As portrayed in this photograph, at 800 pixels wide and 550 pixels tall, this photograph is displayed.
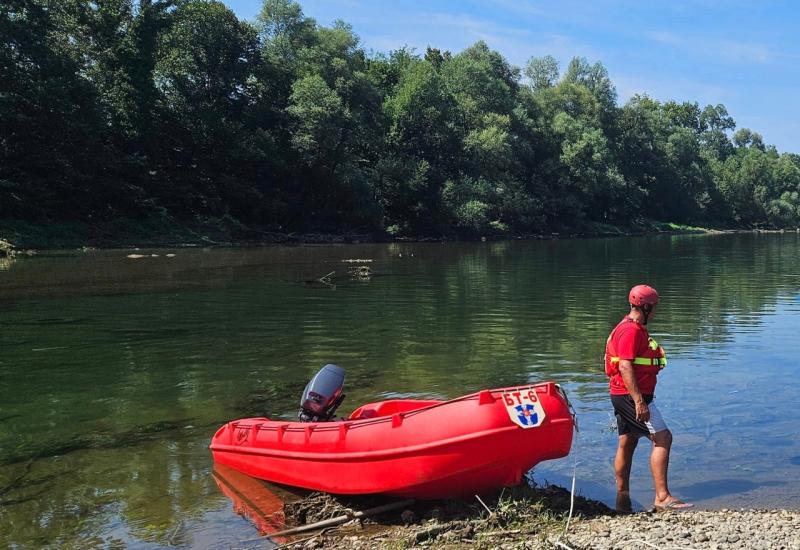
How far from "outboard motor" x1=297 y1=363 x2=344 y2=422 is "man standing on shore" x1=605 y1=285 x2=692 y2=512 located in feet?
9.13

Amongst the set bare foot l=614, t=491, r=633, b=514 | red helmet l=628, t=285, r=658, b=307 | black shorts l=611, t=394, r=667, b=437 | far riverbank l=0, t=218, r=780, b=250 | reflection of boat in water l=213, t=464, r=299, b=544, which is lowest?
reflection of boat in water l=213, t=464, r=299, b=544

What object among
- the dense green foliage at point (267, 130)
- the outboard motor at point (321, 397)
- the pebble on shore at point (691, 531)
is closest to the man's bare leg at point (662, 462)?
the pebble on shore at point (691, 531)

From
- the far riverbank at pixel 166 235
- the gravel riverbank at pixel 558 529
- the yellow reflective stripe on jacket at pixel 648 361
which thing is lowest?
the gravel riverbank at pixel 558 529

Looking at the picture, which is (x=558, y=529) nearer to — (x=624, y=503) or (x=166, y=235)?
(x=624, y=503)

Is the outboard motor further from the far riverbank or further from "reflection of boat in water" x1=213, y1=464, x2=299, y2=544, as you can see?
the far riverbank

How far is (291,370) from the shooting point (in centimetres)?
1198

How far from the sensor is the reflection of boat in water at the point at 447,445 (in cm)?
573

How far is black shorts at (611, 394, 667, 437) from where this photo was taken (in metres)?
6.12

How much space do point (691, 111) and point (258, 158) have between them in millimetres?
113585

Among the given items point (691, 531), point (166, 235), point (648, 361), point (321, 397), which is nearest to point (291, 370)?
point (321, 397)

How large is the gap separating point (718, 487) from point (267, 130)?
167 ft

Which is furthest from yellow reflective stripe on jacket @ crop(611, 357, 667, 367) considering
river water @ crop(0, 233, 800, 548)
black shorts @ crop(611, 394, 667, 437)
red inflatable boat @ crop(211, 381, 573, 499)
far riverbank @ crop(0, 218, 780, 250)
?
far riverbank @ crop(0, 218, 780, 250)

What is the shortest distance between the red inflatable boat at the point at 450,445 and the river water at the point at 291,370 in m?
1.01

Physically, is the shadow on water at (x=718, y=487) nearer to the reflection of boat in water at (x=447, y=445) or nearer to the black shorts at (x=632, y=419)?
the black shorts at (x=632, y=419)
